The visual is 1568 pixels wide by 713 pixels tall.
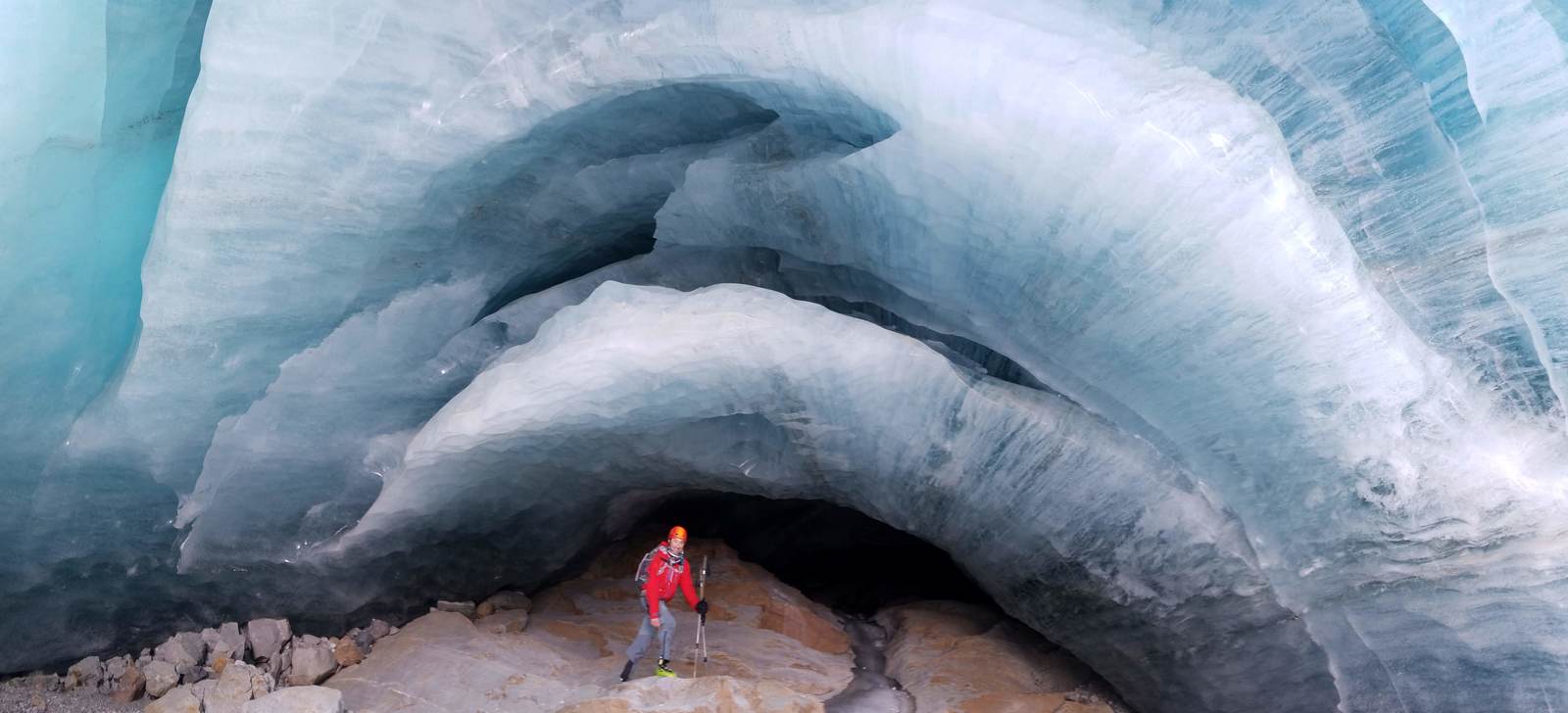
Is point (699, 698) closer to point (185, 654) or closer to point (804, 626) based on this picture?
point (804, 626)

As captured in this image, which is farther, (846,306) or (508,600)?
(508,600)

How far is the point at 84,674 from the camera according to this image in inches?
155

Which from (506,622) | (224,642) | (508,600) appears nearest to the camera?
(224,642)

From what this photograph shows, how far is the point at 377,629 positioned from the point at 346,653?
23 cm

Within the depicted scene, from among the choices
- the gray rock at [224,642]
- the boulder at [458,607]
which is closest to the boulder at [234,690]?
the gray rock at [224,642]

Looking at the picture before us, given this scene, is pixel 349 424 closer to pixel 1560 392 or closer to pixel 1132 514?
pixel 1132 514

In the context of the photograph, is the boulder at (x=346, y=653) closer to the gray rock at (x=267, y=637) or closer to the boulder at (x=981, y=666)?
the gray rock at (x=267, y=637)

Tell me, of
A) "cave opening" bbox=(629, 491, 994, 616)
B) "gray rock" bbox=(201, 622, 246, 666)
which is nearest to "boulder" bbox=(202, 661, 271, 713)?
"gray rock" bbox=(201, 622, 246, 666)

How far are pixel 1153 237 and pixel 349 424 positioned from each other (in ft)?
9.56

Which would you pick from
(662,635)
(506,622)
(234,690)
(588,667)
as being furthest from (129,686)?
(662,635)

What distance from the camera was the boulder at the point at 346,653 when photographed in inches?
161

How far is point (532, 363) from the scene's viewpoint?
3609mm

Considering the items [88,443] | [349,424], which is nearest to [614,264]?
[349,424]

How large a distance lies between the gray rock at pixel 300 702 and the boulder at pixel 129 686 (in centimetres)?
67
